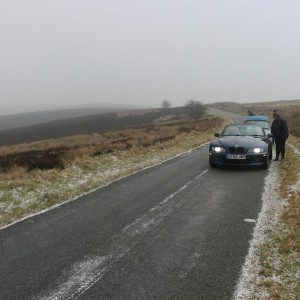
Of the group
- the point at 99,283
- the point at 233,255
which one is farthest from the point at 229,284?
the point at 99,283

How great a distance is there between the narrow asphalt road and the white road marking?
1cm

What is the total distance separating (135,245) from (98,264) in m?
0.86

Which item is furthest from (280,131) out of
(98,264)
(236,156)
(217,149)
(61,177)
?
(98,264)

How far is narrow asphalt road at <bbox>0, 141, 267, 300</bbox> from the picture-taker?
4.20m

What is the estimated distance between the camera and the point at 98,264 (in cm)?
483

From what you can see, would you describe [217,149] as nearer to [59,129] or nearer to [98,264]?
[98,264]

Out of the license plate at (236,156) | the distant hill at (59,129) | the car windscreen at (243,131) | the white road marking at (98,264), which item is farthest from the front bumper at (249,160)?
the distant hill at (59,129)

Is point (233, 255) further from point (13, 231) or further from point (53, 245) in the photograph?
point (13, 231)

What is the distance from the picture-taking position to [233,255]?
5.06 meters

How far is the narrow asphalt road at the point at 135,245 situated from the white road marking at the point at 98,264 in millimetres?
14

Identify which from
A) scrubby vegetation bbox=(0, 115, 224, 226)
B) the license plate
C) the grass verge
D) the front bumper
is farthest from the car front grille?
scrubby vegetation bbox=(0, 115, 224, 226)

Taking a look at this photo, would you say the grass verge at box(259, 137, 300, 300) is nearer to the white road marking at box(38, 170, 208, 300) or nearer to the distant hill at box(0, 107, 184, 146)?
the white road marking at box(38, 170, 208, 300)

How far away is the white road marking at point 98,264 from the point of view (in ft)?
13.5

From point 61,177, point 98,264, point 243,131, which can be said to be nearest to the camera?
point 98,264
